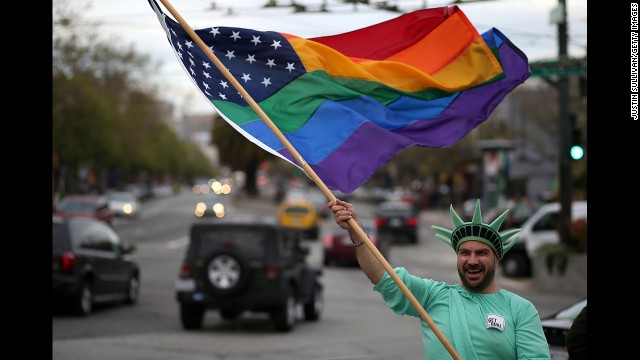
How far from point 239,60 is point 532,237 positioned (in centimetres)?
2168

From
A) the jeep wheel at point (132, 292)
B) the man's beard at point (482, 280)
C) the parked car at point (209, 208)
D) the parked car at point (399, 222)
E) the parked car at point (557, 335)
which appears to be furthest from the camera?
the parked car at point (209, 208)

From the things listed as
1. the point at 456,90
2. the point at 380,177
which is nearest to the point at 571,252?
the point at 456,90

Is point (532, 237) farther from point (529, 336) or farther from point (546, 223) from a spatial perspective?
point (529, 336)

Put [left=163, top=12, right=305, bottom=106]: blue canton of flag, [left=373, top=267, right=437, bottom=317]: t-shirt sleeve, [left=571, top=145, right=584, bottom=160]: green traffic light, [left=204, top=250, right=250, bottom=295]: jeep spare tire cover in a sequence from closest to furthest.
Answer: [left=373, top=267, right=437, bottom=317]: t-shirt sleeve → [left=163, top=12, right=305, bottom=106]: blue canton of flag → [left=204, top=250, right=250, bottom=295]: jeep spare tire cover → [left=571, top=145, right=584, bottom=160]: green traffic light

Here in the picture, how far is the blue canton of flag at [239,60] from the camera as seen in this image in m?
6.52

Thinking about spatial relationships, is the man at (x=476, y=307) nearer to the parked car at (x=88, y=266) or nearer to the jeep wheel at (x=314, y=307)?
the parked car at (x=88, y=266)

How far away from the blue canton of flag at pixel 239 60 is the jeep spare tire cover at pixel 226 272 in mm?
8738

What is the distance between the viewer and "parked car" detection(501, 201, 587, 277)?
27.2 meters

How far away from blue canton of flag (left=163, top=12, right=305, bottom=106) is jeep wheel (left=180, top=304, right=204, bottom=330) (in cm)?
943

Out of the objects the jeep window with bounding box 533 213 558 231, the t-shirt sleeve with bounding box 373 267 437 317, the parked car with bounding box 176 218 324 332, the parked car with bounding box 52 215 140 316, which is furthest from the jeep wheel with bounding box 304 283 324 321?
the t-shirt sleeve with bounding box 373 267 437 317

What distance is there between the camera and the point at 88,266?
17078 mm

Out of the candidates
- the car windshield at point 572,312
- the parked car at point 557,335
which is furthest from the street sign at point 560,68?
the parked car at point 557,335

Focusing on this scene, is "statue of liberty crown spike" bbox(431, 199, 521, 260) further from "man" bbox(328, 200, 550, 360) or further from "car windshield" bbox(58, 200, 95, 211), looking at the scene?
"car windshield" bbox(58, 200, 95, 211)

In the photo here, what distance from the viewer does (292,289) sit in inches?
639
